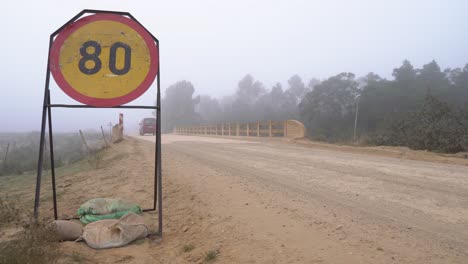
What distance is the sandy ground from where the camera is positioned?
3.36 metres

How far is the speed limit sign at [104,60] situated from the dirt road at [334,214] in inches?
75.2

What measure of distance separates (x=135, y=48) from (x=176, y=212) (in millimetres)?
2505

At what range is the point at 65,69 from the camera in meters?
3.76

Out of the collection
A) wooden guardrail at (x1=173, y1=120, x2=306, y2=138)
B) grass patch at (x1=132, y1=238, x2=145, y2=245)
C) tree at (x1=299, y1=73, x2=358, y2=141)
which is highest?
tree at (x1=299, y1=73, x2=358, y2=141)

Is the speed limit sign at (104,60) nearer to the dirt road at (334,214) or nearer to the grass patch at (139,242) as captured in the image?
the grass patch at (139,242)

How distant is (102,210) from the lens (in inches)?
186

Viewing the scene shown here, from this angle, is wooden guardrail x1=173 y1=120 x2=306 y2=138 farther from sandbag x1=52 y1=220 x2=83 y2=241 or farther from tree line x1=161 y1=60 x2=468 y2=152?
sandbag x1=52 y1=220 x2=83 y2=241

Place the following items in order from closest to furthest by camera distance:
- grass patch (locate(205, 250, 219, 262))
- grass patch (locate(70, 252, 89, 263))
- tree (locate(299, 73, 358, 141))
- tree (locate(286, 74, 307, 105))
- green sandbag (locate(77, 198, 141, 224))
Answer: grass patch (locate(70, 252, 89, 263)), grass patch (locate(205, 250, 219, 262)), green sandbag (locate(77, 198, 141, 224)), tree (locate(299, 73, 358, 141)), tree (locate(286, 74, 307, 105))

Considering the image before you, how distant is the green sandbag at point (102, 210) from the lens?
459 cm

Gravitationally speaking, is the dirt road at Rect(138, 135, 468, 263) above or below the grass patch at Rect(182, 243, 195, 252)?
above

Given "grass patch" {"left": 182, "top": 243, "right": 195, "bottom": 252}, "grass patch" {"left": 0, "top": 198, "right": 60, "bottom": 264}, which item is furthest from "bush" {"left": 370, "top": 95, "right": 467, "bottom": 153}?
"grass patch" {"left": 0, "top": 198, "right": 60, "bottom": 264}

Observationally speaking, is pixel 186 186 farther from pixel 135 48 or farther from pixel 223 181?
pixel 135 48

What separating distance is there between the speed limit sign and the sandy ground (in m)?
1.65

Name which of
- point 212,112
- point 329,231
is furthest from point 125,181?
point 212,112
